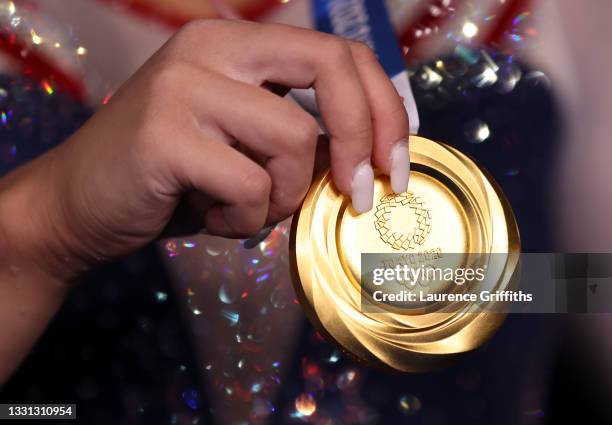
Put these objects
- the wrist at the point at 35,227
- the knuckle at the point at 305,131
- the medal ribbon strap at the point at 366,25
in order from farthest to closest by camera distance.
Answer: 1. the medal ribbon strap at the point at 366,25
2. the wrist at the point at 35,227
3. the knuckle at the point at 305,131

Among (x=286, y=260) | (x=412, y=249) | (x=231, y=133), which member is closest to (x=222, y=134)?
(x=231, y=133)

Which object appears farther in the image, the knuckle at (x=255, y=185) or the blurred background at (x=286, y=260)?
the blurred background at (x=286, y=260)

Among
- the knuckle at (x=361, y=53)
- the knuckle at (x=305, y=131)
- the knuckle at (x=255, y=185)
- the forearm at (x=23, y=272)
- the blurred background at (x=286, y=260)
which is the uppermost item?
the knuckle at (x=361, y=53)

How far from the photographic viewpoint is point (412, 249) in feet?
2.17

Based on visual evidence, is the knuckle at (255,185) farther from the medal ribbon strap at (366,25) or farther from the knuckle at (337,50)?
the medal ribbon strap at (366,25)

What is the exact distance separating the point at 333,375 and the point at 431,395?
13cm

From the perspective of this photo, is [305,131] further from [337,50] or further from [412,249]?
[412,249]

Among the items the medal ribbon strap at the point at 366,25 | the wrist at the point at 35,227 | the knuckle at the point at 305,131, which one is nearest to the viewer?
the knuckle at the point at 305,131

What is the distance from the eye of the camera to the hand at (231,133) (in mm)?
532

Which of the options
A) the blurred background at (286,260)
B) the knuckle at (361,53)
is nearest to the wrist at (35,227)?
the blurred background at (286,260)

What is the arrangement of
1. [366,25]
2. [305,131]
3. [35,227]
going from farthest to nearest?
[366,25], [35,227], [305,131]

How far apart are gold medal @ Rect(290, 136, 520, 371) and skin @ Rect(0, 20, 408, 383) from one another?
50 mm

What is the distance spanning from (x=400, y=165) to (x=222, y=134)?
16 cm

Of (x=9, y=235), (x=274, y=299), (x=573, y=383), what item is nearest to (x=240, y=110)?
(x=9, y=235)
